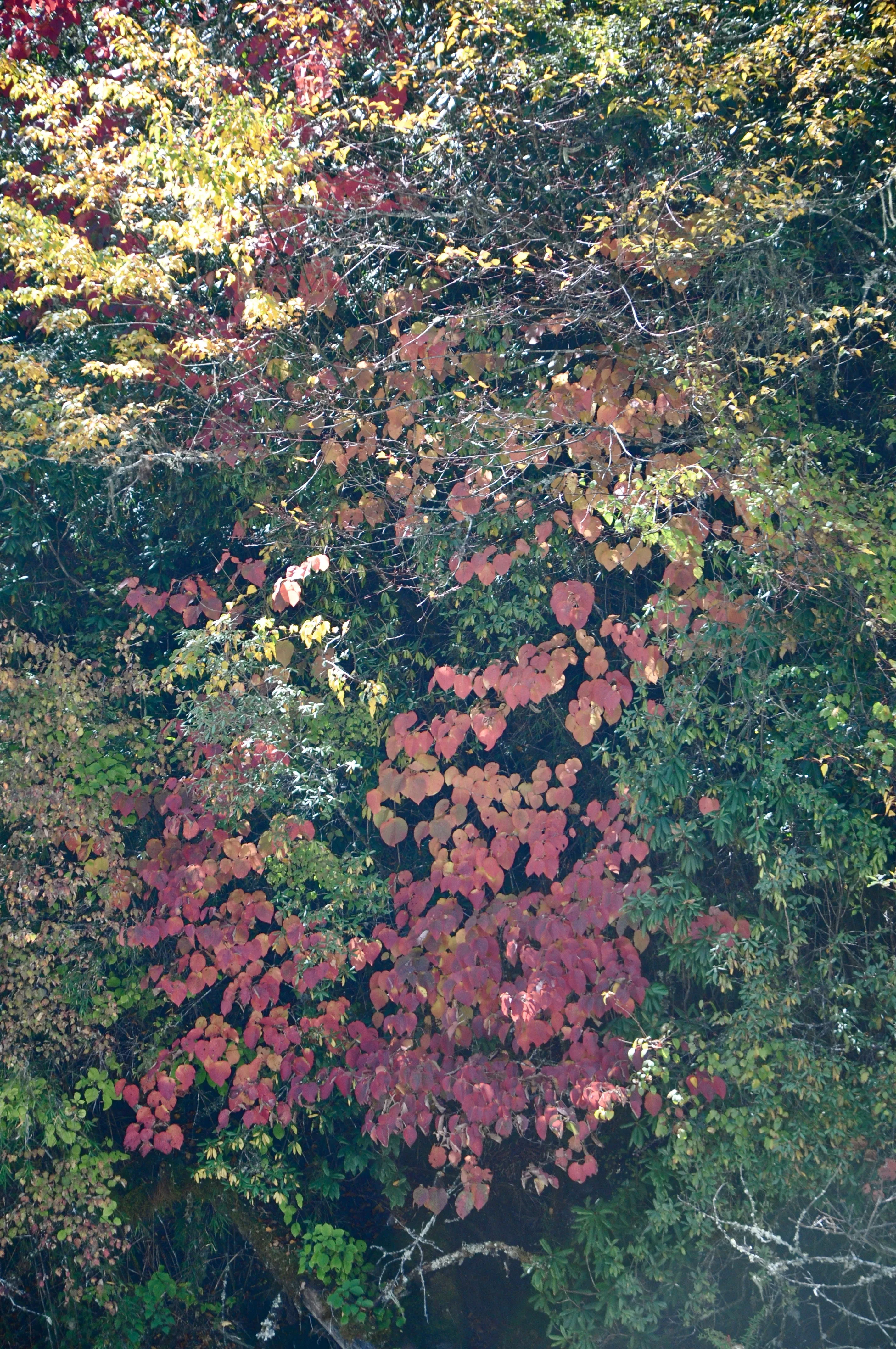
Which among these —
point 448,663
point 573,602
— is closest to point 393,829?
point 448,663

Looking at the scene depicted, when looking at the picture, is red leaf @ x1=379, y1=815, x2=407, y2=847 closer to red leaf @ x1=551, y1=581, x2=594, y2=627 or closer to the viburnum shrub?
the viburnum shrub

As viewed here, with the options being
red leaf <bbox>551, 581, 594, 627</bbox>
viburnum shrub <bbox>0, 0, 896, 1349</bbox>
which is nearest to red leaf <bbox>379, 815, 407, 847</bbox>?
viburnum shrub <bbox>0, 0, 896, 1349</bbox>

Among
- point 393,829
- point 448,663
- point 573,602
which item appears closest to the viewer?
point 573,602

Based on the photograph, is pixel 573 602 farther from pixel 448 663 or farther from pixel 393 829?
pixel 393 829

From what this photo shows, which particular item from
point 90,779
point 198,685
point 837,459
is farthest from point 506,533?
point 90,779

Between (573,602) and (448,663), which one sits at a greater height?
(573,602)

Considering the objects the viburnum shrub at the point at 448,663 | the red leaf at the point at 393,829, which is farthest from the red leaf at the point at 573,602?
the red leaf at the point at 393,829

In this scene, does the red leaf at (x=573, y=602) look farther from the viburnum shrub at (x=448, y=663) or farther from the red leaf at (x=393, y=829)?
the red leaf at (x=393, y=829)

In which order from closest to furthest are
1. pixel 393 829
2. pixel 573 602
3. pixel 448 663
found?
pixel 573 602, pixel 393 829, pixel 448 663

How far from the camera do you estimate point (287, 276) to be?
193 inches

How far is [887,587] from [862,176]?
168 centimetres

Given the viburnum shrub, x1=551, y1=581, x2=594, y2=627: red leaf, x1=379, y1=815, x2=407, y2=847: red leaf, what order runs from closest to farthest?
the viburnum shrub → x1=551, y1=581, x2=594, y2=627: red leaf → x1=379, y1=815, x2=407, y2=847: red leaf

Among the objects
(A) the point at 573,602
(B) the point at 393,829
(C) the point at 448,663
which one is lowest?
(B) the point at 393,829

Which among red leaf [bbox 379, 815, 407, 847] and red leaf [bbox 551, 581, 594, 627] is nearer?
red leaf [bbox 551, 581, 594, 627]
